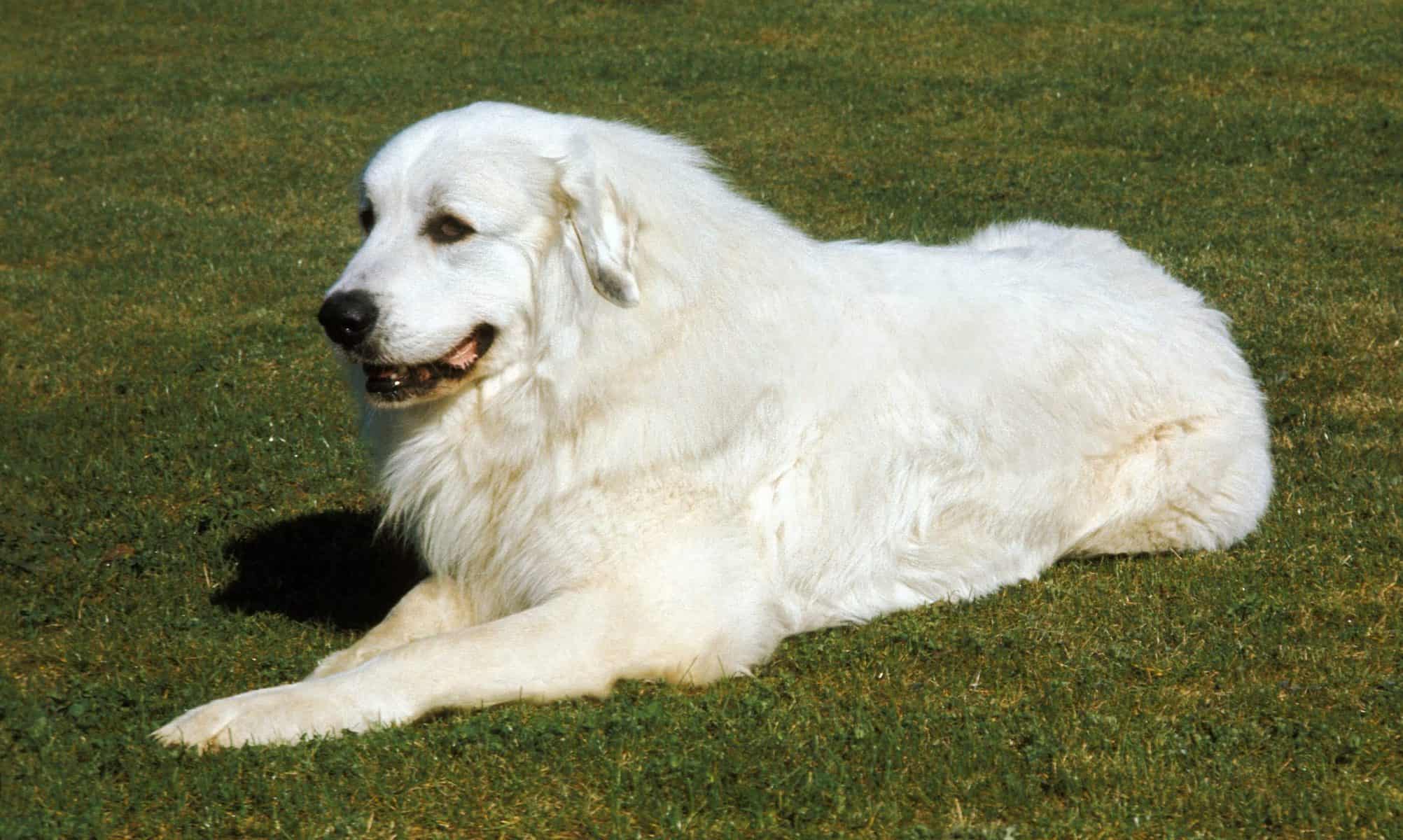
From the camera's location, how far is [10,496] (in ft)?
21.7

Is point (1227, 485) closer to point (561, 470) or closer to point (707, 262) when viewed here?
point (707, 262)

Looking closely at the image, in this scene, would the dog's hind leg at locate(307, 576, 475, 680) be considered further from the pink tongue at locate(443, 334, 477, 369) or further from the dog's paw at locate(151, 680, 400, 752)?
the pink tongue at locate(443, 334, 477, 369)

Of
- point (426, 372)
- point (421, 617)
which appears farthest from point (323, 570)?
point (426, 372)

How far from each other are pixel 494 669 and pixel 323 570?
5.88 feet

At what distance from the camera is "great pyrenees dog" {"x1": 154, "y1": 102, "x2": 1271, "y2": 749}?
456 centimetres

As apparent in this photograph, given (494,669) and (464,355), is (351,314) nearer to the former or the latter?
(464,355)

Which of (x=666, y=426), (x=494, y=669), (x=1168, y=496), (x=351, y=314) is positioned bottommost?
(x=1168, y=496)

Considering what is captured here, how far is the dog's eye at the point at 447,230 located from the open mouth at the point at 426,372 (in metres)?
0.28

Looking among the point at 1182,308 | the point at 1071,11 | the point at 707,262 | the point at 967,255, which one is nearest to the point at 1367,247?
the point at 1182,308

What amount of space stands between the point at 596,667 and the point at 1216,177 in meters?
10.8

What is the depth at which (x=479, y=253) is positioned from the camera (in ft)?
15.2

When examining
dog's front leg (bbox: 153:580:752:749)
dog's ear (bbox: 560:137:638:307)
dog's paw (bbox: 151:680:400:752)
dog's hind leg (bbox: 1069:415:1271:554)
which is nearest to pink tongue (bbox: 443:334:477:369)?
dog's ear (bbox: 560:137:638:307)

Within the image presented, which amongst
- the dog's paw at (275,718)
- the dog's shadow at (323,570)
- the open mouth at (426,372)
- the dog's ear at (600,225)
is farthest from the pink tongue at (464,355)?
the dog's shadow at (323,570)

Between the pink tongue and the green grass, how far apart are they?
1.09 metres
